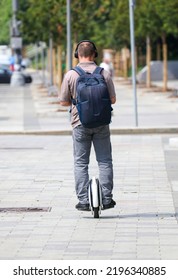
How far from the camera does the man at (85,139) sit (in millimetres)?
A: 12352

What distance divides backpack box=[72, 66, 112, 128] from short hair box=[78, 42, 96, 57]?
0.33 meters

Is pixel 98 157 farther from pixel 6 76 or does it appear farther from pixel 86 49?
pixel 6 76

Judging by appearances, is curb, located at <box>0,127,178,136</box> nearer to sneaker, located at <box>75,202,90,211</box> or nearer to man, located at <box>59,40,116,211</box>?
sneaker, located at <box>75,202,90,211</box>

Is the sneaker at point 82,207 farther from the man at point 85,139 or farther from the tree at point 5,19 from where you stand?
the tree at point 5,19

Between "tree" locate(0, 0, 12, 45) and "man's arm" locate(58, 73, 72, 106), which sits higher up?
"man's arm" locate(58, 73, 72, 106)

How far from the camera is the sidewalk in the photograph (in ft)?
34.4

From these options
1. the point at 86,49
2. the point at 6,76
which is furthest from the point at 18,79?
the point at 86,49

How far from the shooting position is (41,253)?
10180 mm

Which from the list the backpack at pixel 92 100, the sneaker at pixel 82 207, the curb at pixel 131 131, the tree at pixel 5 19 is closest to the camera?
the backpack at pixel 92 100

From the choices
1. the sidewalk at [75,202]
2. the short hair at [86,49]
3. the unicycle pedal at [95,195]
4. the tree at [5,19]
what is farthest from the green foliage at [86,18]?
the unicycle pedal at [95,195]

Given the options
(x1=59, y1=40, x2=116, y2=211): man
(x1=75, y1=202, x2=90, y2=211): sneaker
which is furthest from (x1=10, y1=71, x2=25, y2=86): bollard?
(x1=59, y1=40, x2=116, y2=211): man

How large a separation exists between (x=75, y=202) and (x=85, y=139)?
1663 mm

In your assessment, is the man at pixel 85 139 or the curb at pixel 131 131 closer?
the man at pixel 85 139

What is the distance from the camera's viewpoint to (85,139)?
489 inches
